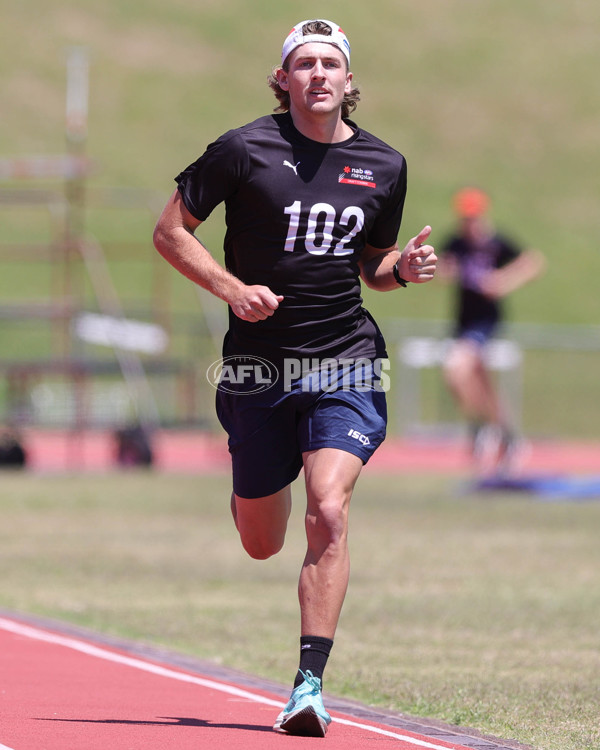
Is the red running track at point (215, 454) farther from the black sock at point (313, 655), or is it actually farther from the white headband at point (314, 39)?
the black sock at point (313, 655)

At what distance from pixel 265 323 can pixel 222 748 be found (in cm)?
169

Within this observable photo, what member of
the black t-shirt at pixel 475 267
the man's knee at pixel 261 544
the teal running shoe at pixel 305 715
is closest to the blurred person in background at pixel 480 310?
the black t-shirt at pixel 475 267

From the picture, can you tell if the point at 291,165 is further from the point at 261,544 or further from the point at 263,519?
the point at 261,544

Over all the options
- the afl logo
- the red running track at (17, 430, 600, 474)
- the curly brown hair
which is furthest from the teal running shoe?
the red running track at (17, 430, 600, 474)

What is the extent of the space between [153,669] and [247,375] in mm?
1697

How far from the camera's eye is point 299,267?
608 centimetres

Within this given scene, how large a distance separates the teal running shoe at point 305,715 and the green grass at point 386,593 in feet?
2.20

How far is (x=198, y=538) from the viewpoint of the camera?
12.9 m

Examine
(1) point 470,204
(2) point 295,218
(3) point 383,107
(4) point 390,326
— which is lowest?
(2) point 295,218

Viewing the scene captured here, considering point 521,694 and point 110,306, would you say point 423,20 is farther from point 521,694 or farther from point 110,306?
point 521,694

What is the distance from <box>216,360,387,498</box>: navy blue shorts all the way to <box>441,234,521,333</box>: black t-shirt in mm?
11197

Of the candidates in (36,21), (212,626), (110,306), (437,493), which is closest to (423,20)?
(36,21)

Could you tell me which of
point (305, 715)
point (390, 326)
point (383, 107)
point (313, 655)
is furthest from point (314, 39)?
point (383, 107)

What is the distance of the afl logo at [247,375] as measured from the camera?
6082 mm
